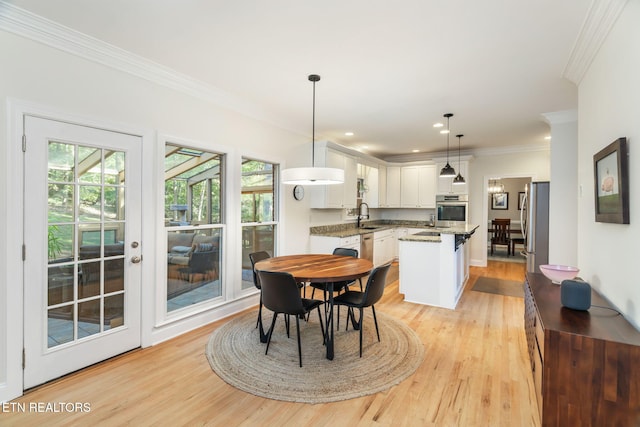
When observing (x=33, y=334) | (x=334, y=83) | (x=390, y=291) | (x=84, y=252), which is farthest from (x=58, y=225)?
(x=390, y=291)

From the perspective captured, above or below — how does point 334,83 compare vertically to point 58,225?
above

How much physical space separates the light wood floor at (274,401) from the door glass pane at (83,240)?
442 mm

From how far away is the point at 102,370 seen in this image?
2.48m

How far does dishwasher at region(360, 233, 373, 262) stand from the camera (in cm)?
576

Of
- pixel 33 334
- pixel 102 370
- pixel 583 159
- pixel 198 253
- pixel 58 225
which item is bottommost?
pixel 102 370

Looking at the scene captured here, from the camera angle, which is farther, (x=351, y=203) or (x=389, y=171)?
(x=389, y=171)

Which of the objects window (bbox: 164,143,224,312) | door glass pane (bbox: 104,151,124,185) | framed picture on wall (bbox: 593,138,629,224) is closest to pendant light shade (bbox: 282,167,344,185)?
window (bbox: 164,143,224,312)

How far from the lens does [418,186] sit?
724 centimetres

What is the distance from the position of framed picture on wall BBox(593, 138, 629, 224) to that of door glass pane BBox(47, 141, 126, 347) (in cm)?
362

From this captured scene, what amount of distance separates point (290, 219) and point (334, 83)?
215cm

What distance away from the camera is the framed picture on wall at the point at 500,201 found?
32.7ft

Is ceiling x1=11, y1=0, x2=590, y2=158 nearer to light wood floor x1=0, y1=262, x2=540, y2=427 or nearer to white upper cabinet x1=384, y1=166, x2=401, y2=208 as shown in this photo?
light wood floor x1=0, y1=262, x2=540, y2=427

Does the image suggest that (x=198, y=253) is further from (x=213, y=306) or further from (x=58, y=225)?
(x=58, y=225)

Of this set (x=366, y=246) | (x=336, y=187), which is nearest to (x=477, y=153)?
(x=366, y=246)
